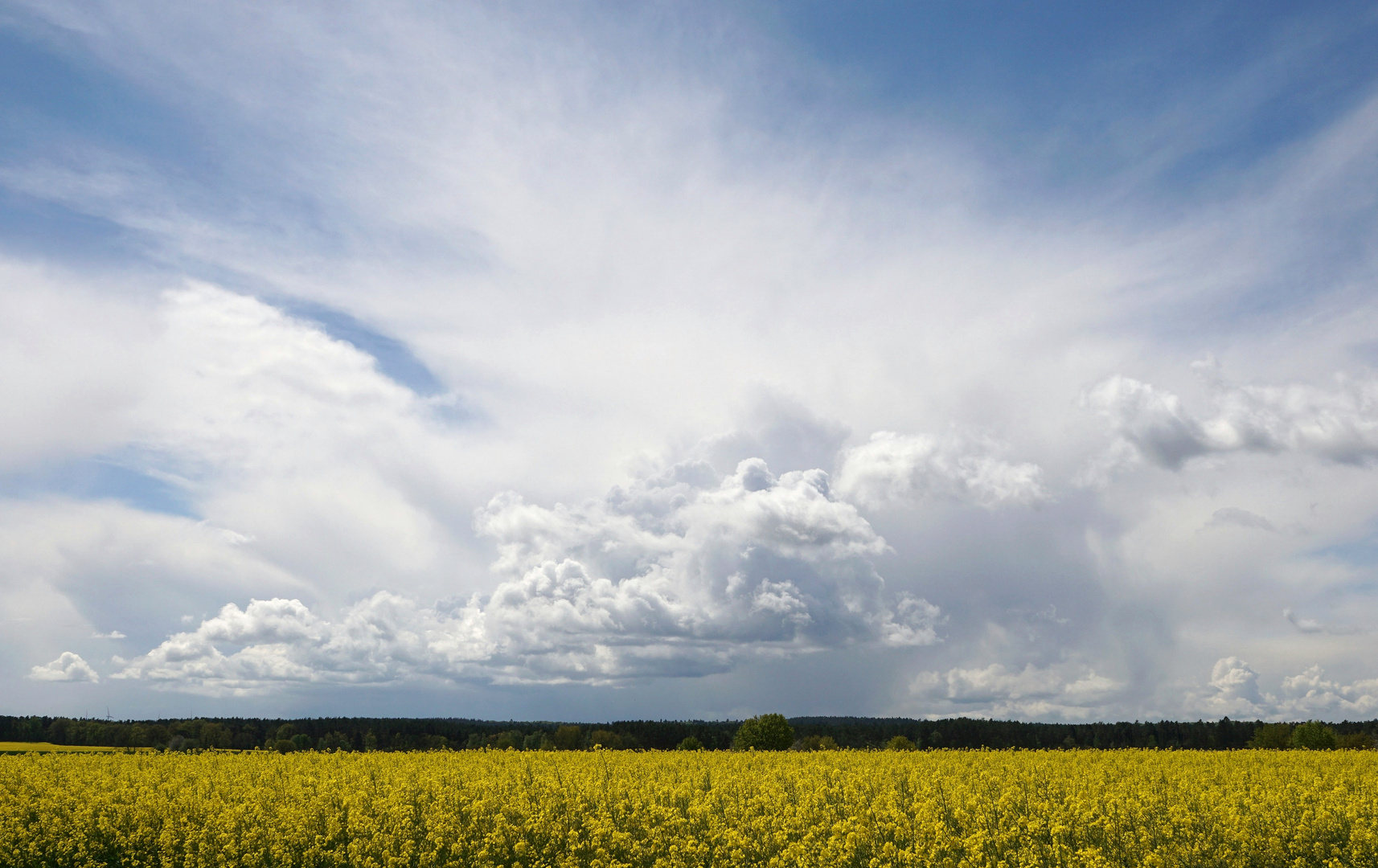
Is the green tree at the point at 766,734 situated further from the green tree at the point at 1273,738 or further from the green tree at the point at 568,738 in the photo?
the green tree at the point at 1273,738

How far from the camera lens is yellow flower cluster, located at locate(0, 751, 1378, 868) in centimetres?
1898

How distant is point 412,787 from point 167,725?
135 metres

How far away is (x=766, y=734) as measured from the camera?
84.8 meters

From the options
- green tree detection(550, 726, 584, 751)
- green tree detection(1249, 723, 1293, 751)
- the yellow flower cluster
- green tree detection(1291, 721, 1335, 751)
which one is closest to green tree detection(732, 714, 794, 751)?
green tree detection(550, 726, 584, 751)

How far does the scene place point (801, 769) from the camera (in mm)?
32375

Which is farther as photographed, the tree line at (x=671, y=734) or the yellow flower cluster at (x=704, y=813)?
the tree line at (x=671, y=734)

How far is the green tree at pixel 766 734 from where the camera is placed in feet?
278

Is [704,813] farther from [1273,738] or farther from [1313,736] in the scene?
[1273,738]

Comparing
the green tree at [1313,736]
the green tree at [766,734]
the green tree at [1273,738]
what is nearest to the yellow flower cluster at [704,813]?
the green tree at [766,734]

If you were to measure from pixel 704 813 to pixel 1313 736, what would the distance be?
99879mm

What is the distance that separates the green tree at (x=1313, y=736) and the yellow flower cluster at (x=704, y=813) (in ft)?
207

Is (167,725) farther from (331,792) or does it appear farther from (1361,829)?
(1361,829)

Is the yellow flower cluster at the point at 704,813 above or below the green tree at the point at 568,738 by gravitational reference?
above

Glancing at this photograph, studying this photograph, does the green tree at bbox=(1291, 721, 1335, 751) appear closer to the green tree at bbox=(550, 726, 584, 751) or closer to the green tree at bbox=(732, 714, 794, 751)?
the green tree at bbox=(732, 714, 794, 751)
